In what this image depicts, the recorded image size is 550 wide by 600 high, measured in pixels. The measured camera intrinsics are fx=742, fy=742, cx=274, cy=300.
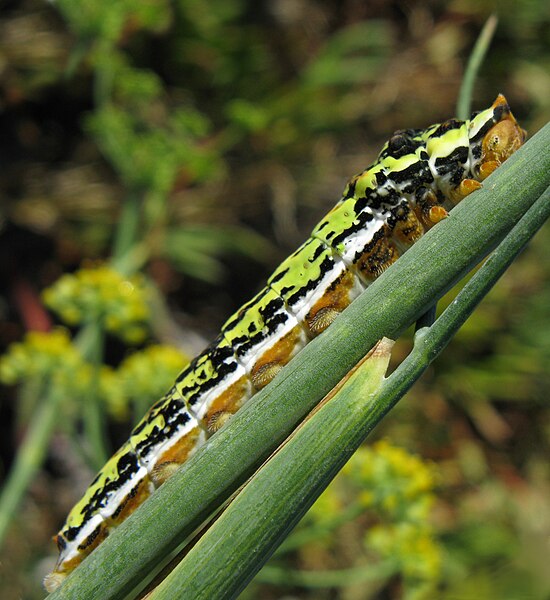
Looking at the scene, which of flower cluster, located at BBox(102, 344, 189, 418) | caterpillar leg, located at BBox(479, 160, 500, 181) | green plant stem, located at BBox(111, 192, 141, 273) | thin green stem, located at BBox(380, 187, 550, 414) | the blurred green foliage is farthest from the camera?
the blurred green foliage

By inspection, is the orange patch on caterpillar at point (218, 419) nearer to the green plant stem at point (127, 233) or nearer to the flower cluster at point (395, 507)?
the flower cluster at point (395, 507)

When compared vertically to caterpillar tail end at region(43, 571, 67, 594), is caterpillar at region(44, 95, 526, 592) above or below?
above

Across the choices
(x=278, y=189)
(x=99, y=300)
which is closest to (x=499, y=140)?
(x=99, y=300)

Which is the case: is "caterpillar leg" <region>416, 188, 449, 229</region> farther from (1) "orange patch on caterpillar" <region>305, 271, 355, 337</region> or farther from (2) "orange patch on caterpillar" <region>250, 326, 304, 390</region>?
(2) "orange patch on caterpillar" <region>250, 326, 304, 390</region>

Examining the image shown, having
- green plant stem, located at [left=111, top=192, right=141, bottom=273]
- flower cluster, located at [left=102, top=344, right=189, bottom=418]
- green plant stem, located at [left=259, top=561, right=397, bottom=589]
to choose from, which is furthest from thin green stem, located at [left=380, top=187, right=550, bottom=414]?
green plant stem, located at [left=111, top=192, right=141, bottom=273]

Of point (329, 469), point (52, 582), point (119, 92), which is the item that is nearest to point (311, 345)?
point (329, 469)
